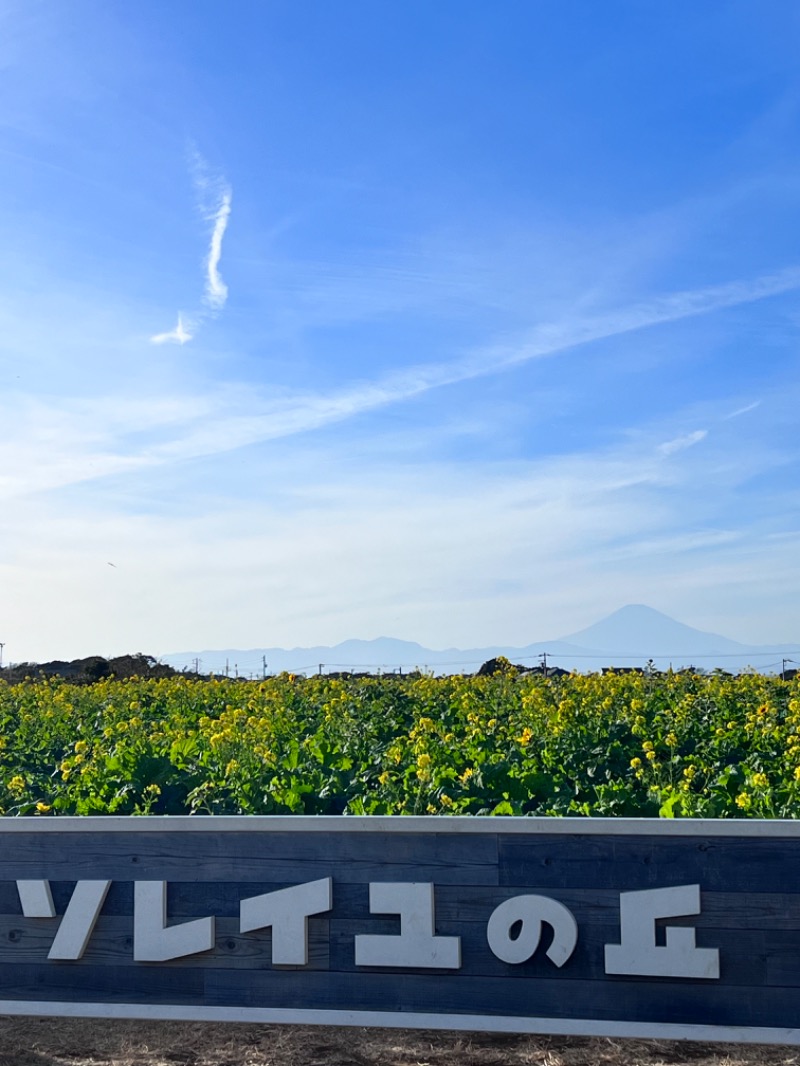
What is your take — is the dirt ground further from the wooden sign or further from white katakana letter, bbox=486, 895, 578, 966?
white katakana letter, bbox=486, 895, 578, 966

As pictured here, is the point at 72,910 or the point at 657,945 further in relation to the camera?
the point at 72,910

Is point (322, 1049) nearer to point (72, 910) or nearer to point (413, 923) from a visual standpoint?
point (413, 923)

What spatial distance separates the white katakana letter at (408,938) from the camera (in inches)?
176

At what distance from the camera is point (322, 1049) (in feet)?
16.1

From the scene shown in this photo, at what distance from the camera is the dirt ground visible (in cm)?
473

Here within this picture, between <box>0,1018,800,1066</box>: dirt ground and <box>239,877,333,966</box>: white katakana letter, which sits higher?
<box>239,877,333,966</box>: white katakana letter

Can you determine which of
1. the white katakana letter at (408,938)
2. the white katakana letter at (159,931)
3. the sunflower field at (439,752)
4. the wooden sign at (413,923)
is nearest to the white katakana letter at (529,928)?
the wooden sign at (413,923)

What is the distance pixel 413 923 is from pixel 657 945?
3.04 ft

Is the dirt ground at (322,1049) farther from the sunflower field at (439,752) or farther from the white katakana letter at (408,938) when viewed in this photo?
the sunflower field at (439,752)

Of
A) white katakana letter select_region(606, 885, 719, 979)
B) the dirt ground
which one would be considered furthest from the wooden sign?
the dirt ground

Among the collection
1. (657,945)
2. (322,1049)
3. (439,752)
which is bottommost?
(322,1049)

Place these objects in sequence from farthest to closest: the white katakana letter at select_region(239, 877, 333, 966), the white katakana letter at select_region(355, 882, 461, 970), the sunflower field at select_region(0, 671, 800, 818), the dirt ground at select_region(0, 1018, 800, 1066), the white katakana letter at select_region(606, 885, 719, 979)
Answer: the sunflower field at select_region(0, 671, 800, 818) → the dirt ground at select_region(0, 1018, 800, 1066) → the white katakana letter at select_region(239, 877, 333, 966) → the white katakana letter at select_region(355, 882, 461, 970) → the white katakana letter at select_region(606, 885, 719, 979)

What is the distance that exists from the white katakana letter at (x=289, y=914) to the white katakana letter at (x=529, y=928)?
26.3 inches

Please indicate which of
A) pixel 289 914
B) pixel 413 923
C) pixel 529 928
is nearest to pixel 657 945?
pixel 529 928
